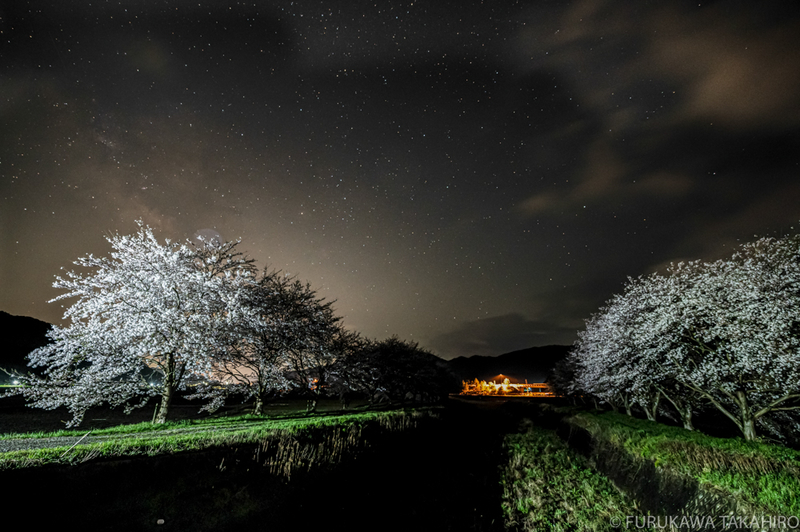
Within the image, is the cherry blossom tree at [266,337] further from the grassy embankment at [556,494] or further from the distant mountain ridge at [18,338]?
the distant mountain ridge at [18,338]

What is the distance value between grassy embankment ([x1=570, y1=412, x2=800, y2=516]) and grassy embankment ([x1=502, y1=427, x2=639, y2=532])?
260 cm

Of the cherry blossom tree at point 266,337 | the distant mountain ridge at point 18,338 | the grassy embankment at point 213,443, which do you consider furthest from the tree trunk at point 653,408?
the distant mountain ridge at point 18,338

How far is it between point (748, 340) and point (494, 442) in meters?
16.3

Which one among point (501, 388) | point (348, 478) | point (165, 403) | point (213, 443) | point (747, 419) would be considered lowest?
point (501, 388)

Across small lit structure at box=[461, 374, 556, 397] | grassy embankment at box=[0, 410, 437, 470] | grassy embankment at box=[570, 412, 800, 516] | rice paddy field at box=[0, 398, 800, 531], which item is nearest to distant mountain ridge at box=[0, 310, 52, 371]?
grassy embankment at box=[0, 410, 437, 470]

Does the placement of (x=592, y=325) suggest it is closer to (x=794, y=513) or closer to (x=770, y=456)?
(x=770, y=456)

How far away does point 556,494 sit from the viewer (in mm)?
Result: 14664

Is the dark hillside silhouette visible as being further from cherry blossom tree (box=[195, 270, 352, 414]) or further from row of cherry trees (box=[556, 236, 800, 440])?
row of cherry trees (box=[556, 236, 800, 440])

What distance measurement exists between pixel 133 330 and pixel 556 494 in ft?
76.1

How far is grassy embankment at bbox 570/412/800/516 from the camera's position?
25.5 feet

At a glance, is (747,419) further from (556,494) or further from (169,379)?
(169,379)

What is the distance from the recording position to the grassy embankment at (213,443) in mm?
8227

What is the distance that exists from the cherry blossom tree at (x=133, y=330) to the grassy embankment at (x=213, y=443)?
168 inches

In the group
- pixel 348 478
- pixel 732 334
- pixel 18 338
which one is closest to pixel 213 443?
pixel 348 478
